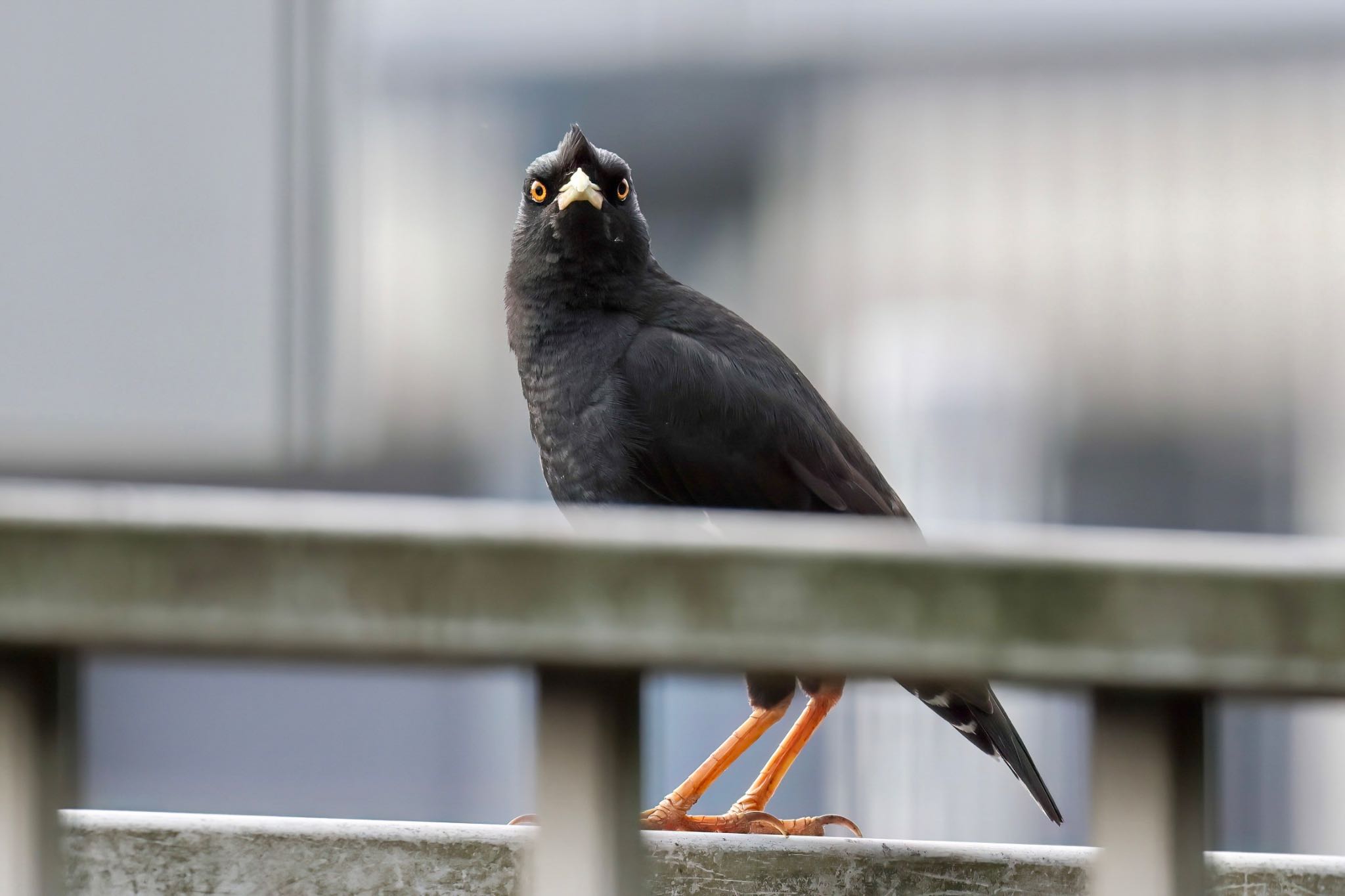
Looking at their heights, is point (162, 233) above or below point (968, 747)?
above

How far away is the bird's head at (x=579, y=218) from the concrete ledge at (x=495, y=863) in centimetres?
134

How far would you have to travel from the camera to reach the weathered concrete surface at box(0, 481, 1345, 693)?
654 millimetres

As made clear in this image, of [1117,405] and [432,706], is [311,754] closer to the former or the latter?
[432,706]

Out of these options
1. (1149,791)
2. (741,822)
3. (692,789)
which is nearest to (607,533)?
(1149,791)

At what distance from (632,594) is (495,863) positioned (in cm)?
76

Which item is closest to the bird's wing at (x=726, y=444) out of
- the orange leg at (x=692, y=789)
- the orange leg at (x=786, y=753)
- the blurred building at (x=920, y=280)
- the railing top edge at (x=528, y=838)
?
the orange leg at (x=786, y=753)

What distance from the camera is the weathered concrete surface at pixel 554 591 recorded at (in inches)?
25.7

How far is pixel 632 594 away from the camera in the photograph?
0.66m

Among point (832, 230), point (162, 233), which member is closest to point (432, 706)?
point (832, 230)

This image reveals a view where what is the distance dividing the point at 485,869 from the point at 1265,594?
864mm

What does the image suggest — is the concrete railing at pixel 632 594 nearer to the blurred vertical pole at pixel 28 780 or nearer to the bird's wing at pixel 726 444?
the blurred vertical pole at pixel 28 780

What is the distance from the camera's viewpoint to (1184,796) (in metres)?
0.68

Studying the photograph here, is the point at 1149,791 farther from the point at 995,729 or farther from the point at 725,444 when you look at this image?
the point at 725,444

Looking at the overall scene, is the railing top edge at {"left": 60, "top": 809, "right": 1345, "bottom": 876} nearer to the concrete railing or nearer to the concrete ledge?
the concrete ledge
